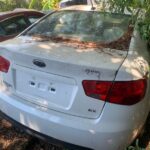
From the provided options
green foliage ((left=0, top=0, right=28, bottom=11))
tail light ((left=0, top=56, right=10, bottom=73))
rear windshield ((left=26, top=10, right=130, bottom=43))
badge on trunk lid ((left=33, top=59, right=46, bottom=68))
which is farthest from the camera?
green foliage ((left=0, top=0, right=28, bottom=11))

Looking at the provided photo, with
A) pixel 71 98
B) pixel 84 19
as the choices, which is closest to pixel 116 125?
pixel 71 98

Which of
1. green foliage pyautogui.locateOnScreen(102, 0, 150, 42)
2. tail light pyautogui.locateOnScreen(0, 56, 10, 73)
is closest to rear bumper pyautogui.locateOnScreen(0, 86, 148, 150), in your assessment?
tail light pyautogui.locateOnScreen(0, 56, 10, 73)

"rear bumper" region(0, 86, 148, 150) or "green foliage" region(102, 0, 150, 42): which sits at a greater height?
"green foliage" region(102, 0, 150, 42)

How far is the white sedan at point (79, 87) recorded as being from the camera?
125 inches

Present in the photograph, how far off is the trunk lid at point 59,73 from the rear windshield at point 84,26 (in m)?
0.34

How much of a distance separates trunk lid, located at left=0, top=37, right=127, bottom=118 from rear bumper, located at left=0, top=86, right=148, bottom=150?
→ 7 cm

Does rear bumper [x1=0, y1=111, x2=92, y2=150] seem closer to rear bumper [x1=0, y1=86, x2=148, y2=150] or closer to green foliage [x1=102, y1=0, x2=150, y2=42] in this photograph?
rear bumper [x1=0, y1=86, x2=148, y2=150]

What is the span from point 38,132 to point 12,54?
2.76 ft

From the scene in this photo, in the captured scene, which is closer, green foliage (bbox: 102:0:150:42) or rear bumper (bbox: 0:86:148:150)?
rear bumper (bbox: 0:86:148:150)

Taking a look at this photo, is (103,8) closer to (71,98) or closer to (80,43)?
(80,43)

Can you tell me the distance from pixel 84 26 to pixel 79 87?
1160 mm

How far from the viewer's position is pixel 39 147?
4145 mm

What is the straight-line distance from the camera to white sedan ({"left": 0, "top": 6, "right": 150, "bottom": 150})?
3164 mm

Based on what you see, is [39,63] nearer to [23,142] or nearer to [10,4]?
[23,142]
